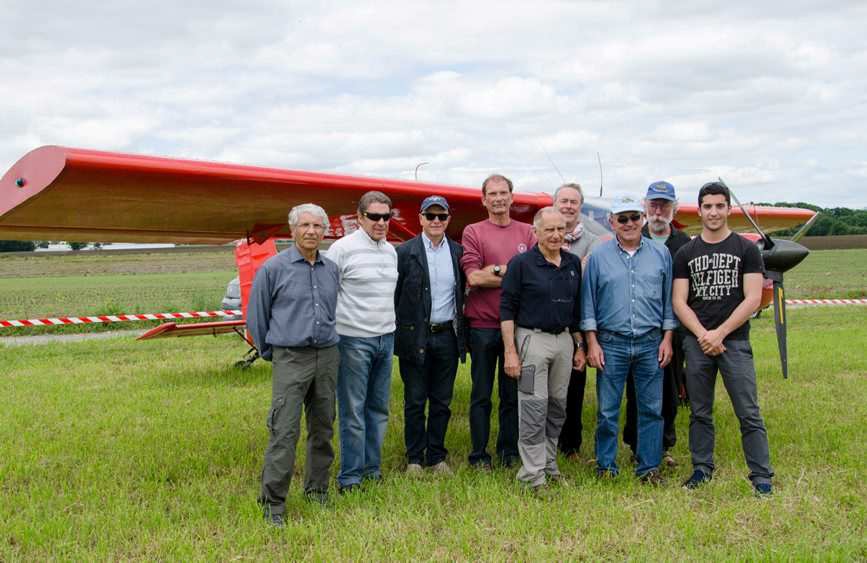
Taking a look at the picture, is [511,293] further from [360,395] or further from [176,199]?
[176,199]

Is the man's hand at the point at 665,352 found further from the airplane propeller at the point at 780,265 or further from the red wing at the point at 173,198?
the red wing at the point at 173,198

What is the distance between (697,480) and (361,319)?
220 centimetres

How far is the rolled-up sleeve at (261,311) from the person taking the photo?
12.2 feet

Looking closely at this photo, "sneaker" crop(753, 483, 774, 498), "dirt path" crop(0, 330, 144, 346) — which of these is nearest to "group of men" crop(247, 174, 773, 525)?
"sneaker" crop(753, 483, 774, 498)

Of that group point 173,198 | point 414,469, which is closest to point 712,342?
point 414,469

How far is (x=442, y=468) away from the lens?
4.60 meters

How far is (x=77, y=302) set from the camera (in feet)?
73.4

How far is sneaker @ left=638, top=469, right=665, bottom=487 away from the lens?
426 centimetres

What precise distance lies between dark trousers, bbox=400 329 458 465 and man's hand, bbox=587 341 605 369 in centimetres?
84

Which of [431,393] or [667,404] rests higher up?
[431,393]

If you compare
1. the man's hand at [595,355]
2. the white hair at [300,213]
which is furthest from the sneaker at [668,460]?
the white hair at [300,213]

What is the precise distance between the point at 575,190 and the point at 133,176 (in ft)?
9.10

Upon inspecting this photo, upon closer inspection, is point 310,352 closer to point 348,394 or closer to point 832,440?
point 348,394

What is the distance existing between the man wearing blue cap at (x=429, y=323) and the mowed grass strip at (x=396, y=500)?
14.8 inches
